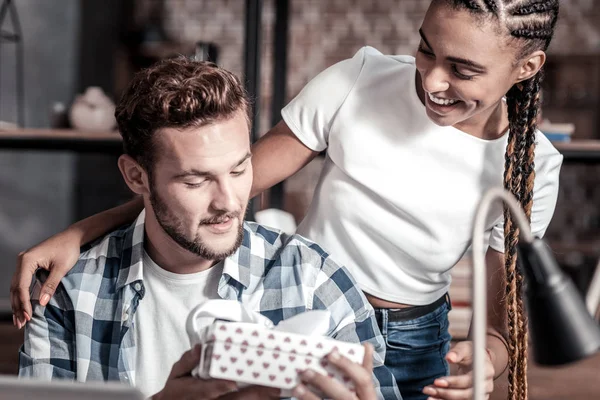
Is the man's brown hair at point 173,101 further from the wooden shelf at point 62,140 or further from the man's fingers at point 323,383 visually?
the wooden shelf at point 62,140

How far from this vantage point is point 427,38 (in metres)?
1.25

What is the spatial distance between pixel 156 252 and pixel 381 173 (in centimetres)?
44

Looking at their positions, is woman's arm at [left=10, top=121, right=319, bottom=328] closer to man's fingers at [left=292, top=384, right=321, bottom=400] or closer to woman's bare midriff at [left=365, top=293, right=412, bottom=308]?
woman's bare midriff at [left=365, top=293, right=412, bottom=308]

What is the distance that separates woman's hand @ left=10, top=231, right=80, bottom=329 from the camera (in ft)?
4.15

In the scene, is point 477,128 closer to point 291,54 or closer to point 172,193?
point 172,193

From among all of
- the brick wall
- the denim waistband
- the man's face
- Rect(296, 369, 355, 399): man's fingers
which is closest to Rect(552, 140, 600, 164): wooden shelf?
the denim waistband

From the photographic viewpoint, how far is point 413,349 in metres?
1.54

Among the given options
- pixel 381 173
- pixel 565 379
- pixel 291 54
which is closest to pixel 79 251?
pixel 381 173

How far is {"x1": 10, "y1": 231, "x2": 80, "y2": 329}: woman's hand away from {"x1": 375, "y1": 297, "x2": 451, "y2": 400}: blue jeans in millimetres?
593

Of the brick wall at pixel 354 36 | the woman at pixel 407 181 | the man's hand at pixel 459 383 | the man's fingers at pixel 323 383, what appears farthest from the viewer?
the brick wall at pixel 354 36

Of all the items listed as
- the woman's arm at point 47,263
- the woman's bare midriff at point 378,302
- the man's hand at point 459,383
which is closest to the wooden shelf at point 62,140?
the woman's arm at point 47,263

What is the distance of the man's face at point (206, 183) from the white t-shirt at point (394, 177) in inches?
10.4

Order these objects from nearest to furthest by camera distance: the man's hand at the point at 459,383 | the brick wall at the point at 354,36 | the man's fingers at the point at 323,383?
1. the man's fingers at the point at 323,383
2. the man's hand at the point at 459,383
3. the brick wall at the point at 354,36

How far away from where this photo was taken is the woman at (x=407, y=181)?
1.34m
